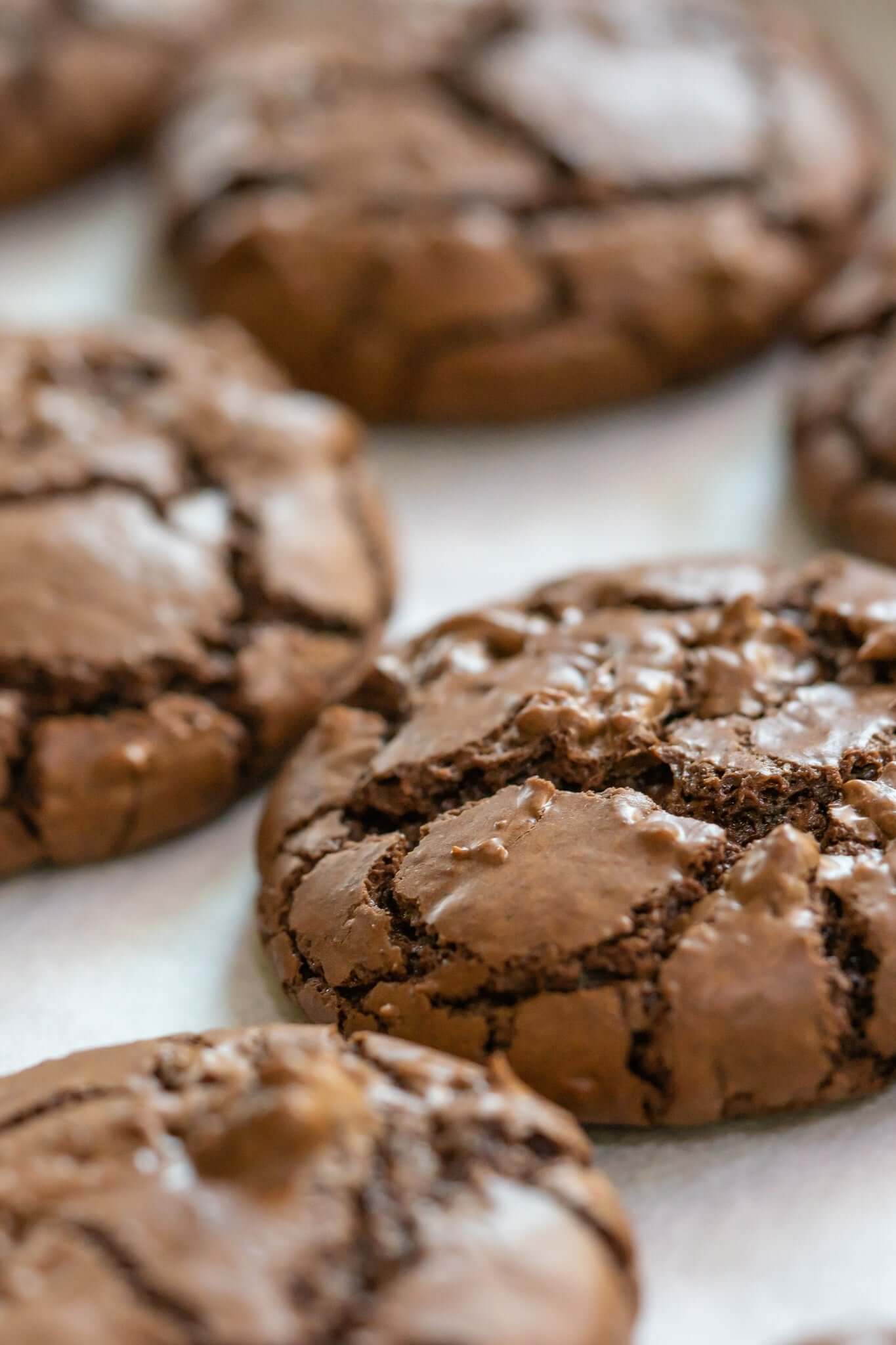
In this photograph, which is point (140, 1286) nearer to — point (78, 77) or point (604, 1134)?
point (604, 1134)

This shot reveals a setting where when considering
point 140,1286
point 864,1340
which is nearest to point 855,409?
point 864,1340

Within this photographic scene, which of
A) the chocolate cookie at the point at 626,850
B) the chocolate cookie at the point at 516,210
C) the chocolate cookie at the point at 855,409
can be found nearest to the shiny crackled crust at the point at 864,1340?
the chocolate cookie at the point at 626,850

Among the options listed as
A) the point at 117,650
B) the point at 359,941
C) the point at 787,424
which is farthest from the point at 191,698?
the point at 787,424

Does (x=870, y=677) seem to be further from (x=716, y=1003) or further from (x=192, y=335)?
(x=192, y=335)

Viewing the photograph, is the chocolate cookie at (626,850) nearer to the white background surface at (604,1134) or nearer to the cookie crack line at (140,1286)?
the white background surface at (604,1134)

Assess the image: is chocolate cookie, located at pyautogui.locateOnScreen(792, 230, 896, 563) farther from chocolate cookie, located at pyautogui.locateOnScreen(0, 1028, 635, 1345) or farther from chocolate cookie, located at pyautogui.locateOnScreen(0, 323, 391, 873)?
chocolate cookie, located at pyautogui.locateOnScreen(0, 1028, 635, 1345)
